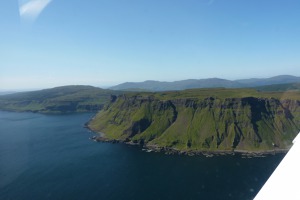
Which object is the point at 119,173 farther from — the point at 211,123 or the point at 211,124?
the point at 211,123

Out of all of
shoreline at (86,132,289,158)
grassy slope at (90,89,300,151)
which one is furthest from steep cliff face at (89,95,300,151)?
shoreline at (86,132,289,158)

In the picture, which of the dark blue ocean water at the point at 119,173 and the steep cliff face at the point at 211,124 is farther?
the steep cliff face at the point at 211,124

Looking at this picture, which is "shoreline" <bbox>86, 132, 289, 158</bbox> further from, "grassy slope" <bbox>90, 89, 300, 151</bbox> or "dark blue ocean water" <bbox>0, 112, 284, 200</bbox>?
"dark blue ocean water" <bbox>0, 112, 284, 200</bbox>

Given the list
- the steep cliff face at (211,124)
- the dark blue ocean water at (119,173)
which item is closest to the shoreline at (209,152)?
the steep cliff face at (211,124)

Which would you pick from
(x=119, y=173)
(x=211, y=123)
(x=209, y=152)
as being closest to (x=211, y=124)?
(x=211, y=123)

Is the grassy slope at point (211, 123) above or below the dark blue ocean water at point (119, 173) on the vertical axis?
above

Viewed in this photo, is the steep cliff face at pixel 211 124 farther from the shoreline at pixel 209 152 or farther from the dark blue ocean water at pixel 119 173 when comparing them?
the dark blue ocean water at pixel 119 173
